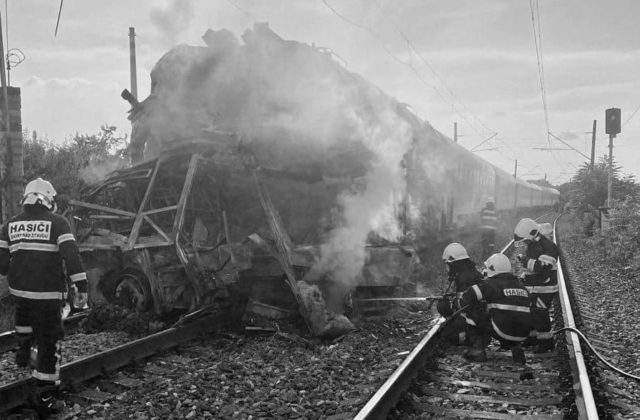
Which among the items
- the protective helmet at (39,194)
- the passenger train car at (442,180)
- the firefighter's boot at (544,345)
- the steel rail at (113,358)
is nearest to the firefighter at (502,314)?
the firefighter's boot at (544,345)

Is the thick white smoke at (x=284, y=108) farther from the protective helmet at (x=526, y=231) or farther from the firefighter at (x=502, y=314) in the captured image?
the firefighter at (x=502, y=314)

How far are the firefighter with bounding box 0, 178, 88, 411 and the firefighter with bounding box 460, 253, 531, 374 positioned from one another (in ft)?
13.1

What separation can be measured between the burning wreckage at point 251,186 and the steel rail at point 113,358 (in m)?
0.52

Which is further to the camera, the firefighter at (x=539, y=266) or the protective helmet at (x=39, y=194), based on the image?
the firefighter at (x=539, y=266)

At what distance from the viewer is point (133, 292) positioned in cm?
755

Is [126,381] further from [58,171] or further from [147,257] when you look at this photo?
[58,171]

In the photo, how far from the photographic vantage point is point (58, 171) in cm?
1736

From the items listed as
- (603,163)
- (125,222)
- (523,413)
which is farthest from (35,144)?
(603,163)

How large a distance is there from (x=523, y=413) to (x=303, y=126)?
534 cm

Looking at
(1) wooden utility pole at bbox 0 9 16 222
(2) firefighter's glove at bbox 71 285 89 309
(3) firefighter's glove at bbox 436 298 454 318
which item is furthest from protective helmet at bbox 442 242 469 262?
(1) wooden utility pole at bbox 0 9 16 222

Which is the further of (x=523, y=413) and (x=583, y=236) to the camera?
(x=583, y=236)

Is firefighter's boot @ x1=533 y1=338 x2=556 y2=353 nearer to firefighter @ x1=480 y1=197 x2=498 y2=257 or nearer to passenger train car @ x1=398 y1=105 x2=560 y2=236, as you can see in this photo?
passenger train car @ x1=398 y1=105 x2=560 y2=236

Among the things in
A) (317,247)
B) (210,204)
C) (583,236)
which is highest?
(210,204)

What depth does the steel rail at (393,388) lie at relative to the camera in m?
4.20
